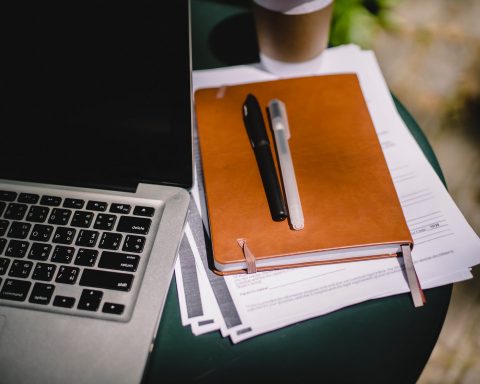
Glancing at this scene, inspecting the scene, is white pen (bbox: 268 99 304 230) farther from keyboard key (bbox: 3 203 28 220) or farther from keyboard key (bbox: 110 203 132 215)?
→ keyboard key (bbox: 3 203 28 220)

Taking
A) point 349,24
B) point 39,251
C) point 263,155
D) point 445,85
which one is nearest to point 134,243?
point 39,251

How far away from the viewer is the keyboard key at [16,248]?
1.87 ft

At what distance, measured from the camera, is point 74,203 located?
0.60 m

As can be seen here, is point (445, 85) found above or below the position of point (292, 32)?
below

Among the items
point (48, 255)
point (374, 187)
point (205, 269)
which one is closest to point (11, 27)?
point (48, 255)

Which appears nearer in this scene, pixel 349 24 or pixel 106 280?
pixel 106 280

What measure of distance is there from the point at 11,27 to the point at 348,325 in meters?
0.60

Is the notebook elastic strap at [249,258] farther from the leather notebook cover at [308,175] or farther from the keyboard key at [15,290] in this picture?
the keyboard key at [15,290]

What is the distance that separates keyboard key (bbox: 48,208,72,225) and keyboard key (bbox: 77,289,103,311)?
110mm

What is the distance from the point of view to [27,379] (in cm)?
50

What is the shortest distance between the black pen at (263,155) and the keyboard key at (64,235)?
283mm

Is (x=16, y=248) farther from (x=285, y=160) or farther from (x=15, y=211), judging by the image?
(x=285, y=160)

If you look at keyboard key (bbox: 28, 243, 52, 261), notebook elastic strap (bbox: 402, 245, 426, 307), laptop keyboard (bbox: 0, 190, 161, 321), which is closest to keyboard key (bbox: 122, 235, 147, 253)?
laptop keyboard (bbox: 0, 190, 161, 321)

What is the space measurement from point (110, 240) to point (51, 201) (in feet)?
0.39
